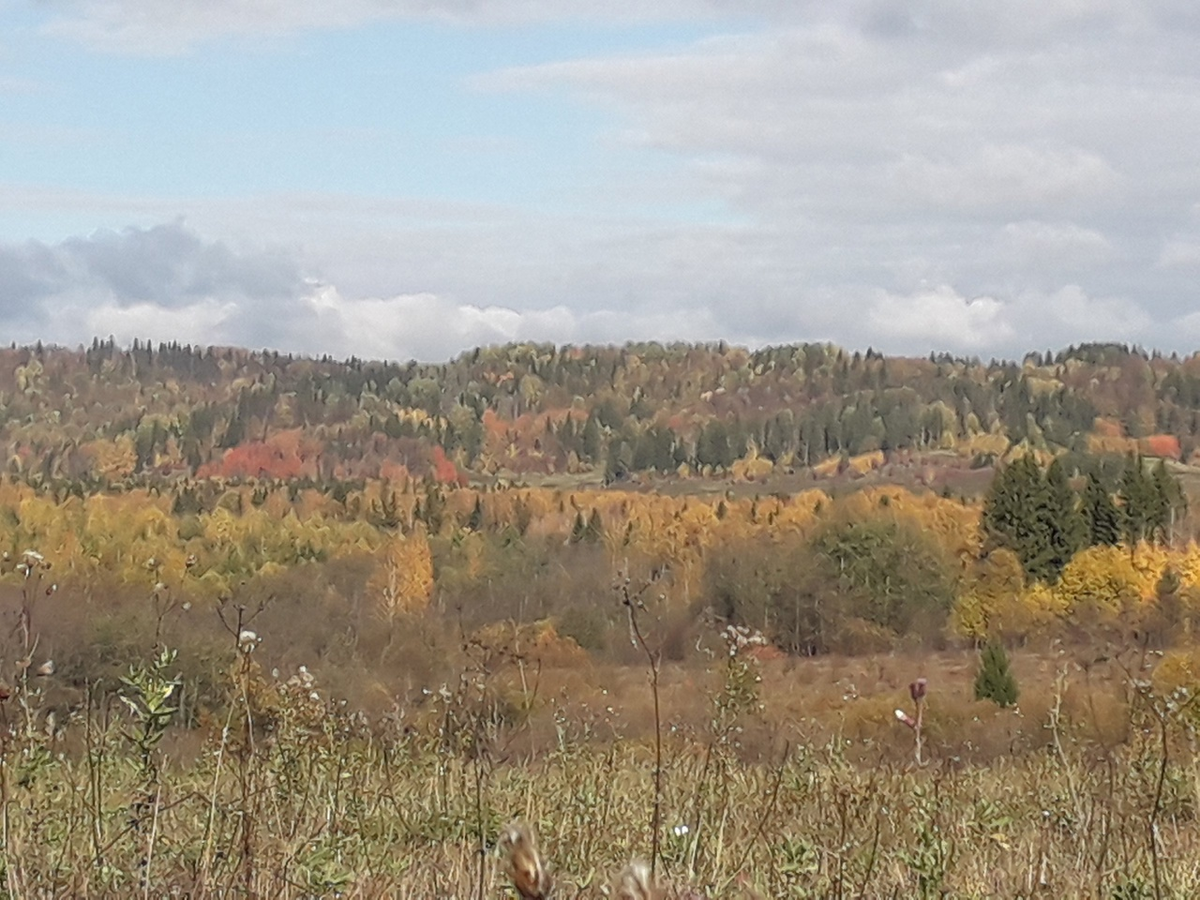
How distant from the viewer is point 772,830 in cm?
561

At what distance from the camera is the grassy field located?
4137mm

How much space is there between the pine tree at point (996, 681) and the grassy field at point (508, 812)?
30.7 metres

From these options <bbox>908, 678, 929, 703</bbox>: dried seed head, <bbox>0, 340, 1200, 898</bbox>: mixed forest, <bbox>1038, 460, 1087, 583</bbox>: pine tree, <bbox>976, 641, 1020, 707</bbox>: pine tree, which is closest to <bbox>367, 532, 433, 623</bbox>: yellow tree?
<bbox>0, 340, 1200, 898</bbox>: mixed forest

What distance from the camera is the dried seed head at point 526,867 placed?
4.08ft

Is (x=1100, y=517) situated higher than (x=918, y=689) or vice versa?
(x=918, y=689)

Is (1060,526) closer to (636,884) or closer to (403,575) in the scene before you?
(403,575)

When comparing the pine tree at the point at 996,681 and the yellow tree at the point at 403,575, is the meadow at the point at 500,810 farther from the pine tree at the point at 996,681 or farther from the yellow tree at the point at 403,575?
the yellow tree at the point at 403,575

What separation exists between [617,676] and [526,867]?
173ft

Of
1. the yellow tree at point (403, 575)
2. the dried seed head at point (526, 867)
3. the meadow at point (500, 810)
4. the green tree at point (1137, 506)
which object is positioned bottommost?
the yellow tree at point (403, 575)

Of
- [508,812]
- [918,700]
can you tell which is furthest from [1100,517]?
[918,700]

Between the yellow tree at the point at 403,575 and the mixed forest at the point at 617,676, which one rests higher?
the mixed forest at the point at 617,676

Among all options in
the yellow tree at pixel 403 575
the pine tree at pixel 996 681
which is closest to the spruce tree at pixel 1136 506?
the yellow tree at pixel 403 575

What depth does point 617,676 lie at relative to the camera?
175 ft

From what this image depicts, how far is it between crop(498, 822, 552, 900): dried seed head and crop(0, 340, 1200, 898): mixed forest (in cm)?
198
